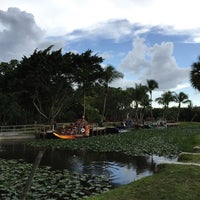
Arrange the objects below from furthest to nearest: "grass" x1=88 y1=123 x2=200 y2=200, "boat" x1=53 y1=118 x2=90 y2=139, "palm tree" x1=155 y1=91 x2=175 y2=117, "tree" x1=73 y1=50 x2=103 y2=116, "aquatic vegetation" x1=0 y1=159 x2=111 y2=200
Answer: "palm tree" x1=155 y1=91 x2=175 y2=117 → "tree" x1=73 y1=50 x2=103 y2=116 → "boat" x1=53 y1=118 x2=90 y2=139 → "aquatic vegetation" x1=0 y1=159 x2=111 y2=200 → "grass" x1=88 y1=123 x2=200 y2=200

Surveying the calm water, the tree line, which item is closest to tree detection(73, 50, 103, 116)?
the tree line

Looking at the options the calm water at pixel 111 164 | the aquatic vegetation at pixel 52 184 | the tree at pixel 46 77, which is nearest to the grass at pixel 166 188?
the aquatic vegetation at pixel 52 184

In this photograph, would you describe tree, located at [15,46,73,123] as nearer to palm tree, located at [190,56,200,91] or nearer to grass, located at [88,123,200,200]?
palm tree, located at [190,56,200,91]

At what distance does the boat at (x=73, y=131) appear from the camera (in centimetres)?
3541

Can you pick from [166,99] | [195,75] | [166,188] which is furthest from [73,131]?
[166,99]

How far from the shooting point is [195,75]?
4422 centimetres

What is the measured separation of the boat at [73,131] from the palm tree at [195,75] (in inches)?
602

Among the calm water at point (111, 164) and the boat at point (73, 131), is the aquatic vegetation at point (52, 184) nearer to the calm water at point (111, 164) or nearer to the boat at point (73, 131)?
the calm water at point (111, 164)

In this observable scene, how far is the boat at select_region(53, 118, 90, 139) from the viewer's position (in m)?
35.4

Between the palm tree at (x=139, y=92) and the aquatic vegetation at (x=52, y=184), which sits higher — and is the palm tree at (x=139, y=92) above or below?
above

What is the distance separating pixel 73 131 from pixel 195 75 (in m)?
18.3

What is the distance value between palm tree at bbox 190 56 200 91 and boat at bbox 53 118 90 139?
1528 cm

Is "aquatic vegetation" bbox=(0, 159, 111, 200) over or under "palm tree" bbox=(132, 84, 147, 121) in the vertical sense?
under

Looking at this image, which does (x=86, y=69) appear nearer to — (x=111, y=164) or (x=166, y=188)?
(x=111, y=164)
